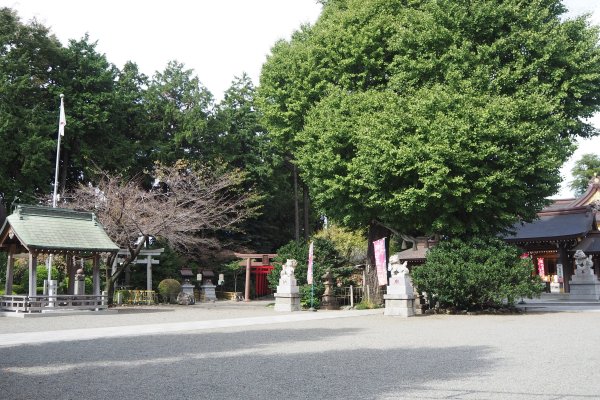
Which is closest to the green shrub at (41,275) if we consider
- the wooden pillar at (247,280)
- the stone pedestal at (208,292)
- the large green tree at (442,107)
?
the stone pedestal at (208,292)

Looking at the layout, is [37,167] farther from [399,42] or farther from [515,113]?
[515,113]

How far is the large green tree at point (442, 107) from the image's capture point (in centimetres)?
1802

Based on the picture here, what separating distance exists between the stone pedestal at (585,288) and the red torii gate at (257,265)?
51.1 ft

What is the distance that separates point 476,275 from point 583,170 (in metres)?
47.4

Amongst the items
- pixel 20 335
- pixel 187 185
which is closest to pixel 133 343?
pixel 20 335

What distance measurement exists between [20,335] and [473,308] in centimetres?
1477

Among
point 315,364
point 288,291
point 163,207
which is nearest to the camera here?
point 315,364

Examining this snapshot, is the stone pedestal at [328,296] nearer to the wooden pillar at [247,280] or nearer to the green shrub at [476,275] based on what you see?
the green shrub at [476,275]

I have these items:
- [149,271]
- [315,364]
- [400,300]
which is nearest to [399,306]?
[400,300]

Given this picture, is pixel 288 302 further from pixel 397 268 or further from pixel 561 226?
pixel 561 226

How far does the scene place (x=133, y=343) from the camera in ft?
36.8

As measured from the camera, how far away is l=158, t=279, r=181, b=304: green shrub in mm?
29891

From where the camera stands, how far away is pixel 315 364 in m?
8.36

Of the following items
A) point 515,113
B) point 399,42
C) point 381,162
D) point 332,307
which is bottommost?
point 332,307
